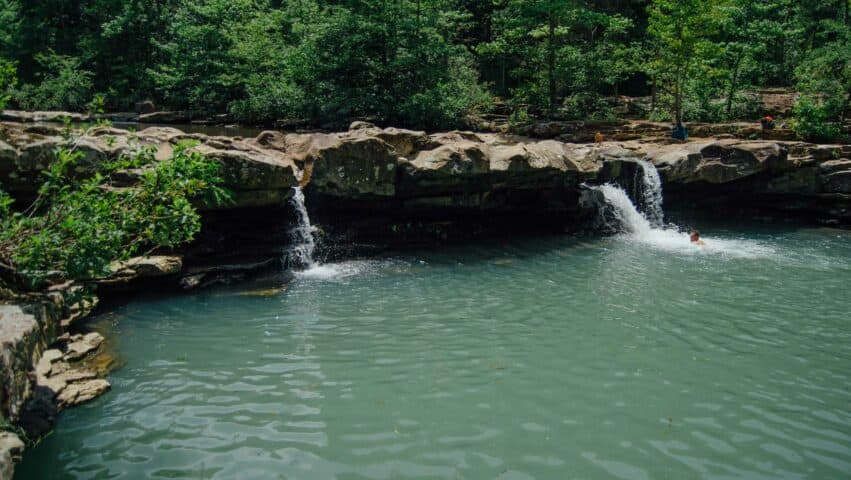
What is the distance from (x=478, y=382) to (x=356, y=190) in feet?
23.3

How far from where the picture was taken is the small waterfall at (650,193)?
57.7 ft

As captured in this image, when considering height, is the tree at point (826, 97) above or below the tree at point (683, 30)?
below

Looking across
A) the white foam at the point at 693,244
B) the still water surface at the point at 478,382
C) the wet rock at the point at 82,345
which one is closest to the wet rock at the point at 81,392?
the still water surface at the point at 478,382

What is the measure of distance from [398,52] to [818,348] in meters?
20.5

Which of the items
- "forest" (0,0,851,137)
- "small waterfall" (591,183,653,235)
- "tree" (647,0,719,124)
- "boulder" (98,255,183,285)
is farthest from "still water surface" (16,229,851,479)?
"forest" (0,0,851,137)

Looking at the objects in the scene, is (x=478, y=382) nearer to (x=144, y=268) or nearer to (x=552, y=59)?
(x=144, y=268)

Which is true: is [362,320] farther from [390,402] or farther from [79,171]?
[79,171]

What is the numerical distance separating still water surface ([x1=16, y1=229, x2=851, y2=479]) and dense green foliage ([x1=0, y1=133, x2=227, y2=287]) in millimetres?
1680

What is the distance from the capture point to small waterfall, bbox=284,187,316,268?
1293 cm

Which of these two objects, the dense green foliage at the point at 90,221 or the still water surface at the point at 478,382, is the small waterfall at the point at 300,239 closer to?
the still water surface at the point at 478,382

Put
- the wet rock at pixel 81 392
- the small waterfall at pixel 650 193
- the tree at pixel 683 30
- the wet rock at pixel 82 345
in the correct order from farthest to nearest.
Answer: the tree at pixel 683 30
the small waterfall at pixel 650 193
the wet rock at pixel 82 345
the wet rock at pixel 81 392

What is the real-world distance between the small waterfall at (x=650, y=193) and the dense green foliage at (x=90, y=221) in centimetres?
1397

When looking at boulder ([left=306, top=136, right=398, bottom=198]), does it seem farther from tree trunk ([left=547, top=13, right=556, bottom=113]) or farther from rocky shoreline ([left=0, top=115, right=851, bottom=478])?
tree trunk ([left=547, top=13, right=556, bottom=113])

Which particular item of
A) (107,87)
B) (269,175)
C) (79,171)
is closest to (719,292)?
(269,175)
